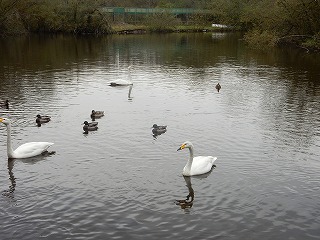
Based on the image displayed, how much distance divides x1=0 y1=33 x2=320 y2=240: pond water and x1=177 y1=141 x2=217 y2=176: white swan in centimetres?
33

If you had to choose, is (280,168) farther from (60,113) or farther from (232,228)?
(60,113)

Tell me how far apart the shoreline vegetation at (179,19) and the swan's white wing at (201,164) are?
49528 mm

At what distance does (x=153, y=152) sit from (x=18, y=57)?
139 feet

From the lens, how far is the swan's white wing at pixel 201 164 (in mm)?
18611

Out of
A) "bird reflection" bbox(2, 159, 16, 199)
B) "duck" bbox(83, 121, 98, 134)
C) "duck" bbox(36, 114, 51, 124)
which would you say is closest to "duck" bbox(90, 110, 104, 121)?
"duck" bbox(83, 121, 98, 134)

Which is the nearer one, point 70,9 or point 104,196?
point 104,196

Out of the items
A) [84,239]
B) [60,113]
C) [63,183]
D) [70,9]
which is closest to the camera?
[84,239]

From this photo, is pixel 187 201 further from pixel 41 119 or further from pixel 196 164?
pixel 41 119

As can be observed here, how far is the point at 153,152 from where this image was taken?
69.9 ft

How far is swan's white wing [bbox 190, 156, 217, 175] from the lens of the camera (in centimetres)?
1861

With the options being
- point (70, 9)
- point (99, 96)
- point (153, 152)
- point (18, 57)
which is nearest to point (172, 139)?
point (153, 152)

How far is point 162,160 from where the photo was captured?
2027cm

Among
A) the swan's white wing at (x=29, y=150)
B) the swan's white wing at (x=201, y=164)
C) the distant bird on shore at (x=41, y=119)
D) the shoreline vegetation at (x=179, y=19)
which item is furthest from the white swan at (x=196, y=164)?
the shoreline vegetation at (x=179, y=19)

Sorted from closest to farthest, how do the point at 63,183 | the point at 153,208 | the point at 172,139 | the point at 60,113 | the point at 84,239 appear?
1. the point at 84,239
2. the point at 153,208
3. the point at 63,183
4. the point at 172,139
5. the point at 60,113
